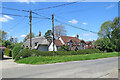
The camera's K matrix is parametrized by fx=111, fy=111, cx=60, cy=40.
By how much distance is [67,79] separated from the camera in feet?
22.1

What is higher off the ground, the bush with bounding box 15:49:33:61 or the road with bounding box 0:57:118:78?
the bush with bounding box 15:49:33:61

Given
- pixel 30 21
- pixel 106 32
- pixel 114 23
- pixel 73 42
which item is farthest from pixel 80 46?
pixel 30 21

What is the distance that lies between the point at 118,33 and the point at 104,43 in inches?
329

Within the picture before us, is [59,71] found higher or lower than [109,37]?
lower

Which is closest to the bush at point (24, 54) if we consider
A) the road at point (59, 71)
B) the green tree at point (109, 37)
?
the road at point (59, 71)

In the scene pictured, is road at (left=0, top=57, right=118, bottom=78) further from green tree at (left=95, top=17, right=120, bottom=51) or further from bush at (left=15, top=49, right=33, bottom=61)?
green tree at (left=95, top=17, right=120, bottom=51)

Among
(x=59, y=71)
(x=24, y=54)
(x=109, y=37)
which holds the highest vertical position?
(x=109, y=37)

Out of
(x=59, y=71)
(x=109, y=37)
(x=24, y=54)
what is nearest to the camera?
(x=59, y=71)

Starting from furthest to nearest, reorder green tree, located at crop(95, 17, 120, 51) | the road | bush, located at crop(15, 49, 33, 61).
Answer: green tree, located at crop(95, 17, 120, 51), bush, located at crop(15, 49, 33, 61), the road

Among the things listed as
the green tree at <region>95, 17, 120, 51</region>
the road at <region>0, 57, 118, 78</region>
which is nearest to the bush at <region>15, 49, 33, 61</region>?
the road at <region>0, 57, 118, 78</region>

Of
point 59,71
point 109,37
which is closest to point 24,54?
point 59,71

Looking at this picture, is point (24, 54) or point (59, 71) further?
point (24, 54)

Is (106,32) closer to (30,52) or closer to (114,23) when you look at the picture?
(114,23)

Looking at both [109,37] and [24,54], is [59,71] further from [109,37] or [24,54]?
[109,37]
